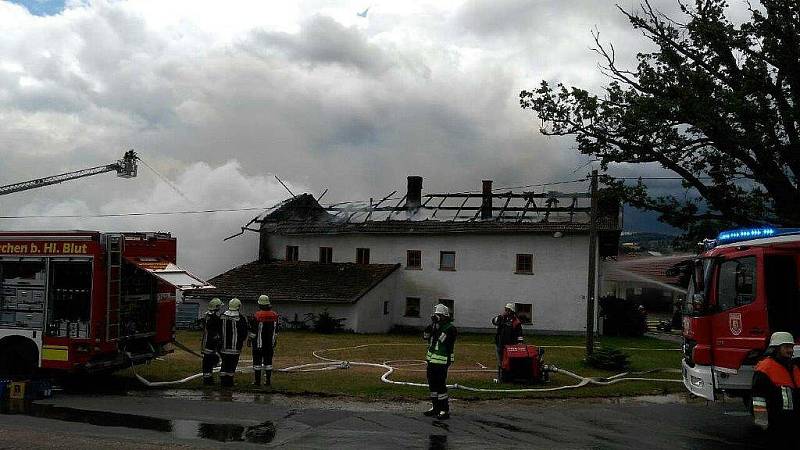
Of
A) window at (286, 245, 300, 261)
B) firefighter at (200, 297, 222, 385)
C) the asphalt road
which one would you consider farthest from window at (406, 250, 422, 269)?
the asphalt road

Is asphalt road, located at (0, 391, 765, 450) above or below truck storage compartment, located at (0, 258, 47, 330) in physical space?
below

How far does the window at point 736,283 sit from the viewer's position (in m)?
9.91

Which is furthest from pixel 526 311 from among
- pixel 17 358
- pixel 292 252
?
pixel 17 358

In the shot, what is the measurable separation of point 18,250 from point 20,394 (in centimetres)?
282

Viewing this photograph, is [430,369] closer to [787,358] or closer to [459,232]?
[787,358]

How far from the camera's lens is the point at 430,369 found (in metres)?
10.7

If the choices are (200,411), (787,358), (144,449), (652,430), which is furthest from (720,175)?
(144,449)

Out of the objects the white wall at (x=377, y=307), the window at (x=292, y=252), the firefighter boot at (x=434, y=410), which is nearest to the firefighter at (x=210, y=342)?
Answer: the firefighter boot at (x=434, y=410)

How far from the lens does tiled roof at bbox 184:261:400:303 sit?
31.9 m

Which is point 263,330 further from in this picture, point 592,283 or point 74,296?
point 592,283

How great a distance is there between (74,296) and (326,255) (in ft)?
76.1

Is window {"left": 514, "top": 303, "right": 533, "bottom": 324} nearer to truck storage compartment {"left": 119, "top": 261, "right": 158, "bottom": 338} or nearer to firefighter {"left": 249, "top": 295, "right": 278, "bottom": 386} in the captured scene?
firefighter {"left": 249, "top": 295, "right": 278, "bottom": 386}

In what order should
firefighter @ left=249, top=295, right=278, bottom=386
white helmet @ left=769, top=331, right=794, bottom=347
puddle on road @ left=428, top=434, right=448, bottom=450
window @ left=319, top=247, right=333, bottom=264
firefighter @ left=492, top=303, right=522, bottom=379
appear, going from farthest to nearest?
window @ left=319, top=247, right=333, bottom=264, firefighter @ left=492, top=303, right=522, bottom=379, firefighter @ left=249, top=295, right=278, bottom=386, puddle on road @ left=428, top=434, right=448, bottom=450, white helmet @ left=769, top=331, right=794, bottom=347

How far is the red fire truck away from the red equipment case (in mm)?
6134
